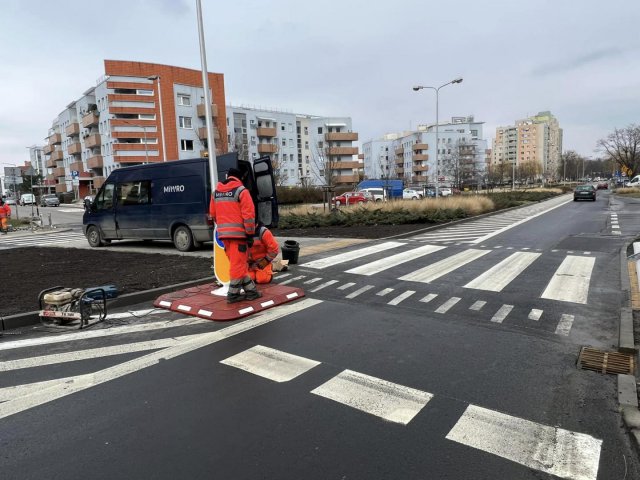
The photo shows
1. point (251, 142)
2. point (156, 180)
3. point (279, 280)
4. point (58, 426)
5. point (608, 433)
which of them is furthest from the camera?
point (251, 142)

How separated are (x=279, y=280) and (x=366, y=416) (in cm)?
517

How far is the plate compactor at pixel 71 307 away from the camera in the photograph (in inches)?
232

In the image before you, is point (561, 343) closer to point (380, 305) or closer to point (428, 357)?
point (428, 357)

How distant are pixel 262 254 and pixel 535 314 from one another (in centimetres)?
421

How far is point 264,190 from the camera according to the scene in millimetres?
8234

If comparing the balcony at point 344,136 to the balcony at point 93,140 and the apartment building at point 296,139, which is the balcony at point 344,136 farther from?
the balcony at point 93,140

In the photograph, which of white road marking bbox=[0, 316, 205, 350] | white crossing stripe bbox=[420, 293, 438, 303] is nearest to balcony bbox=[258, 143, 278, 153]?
white crossing stripe bbox=[420, 293, 438, 303]

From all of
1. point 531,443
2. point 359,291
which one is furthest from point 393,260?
point 531,443

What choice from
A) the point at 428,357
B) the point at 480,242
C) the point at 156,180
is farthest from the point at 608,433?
the point at 156,180

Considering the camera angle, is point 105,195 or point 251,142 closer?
point 105,195

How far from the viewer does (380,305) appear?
6500 millimetres

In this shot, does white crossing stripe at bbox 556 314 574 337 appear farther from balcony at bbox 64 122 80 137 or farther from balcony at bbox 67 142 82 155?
balcony at bbox 64 122 80 137

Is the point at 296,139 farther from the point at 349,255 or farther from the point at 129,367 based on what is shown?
the point at 129,367

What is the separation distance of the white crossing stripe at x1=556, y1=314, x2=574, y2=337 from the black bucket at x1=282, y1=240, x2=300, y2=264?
5.47 m
